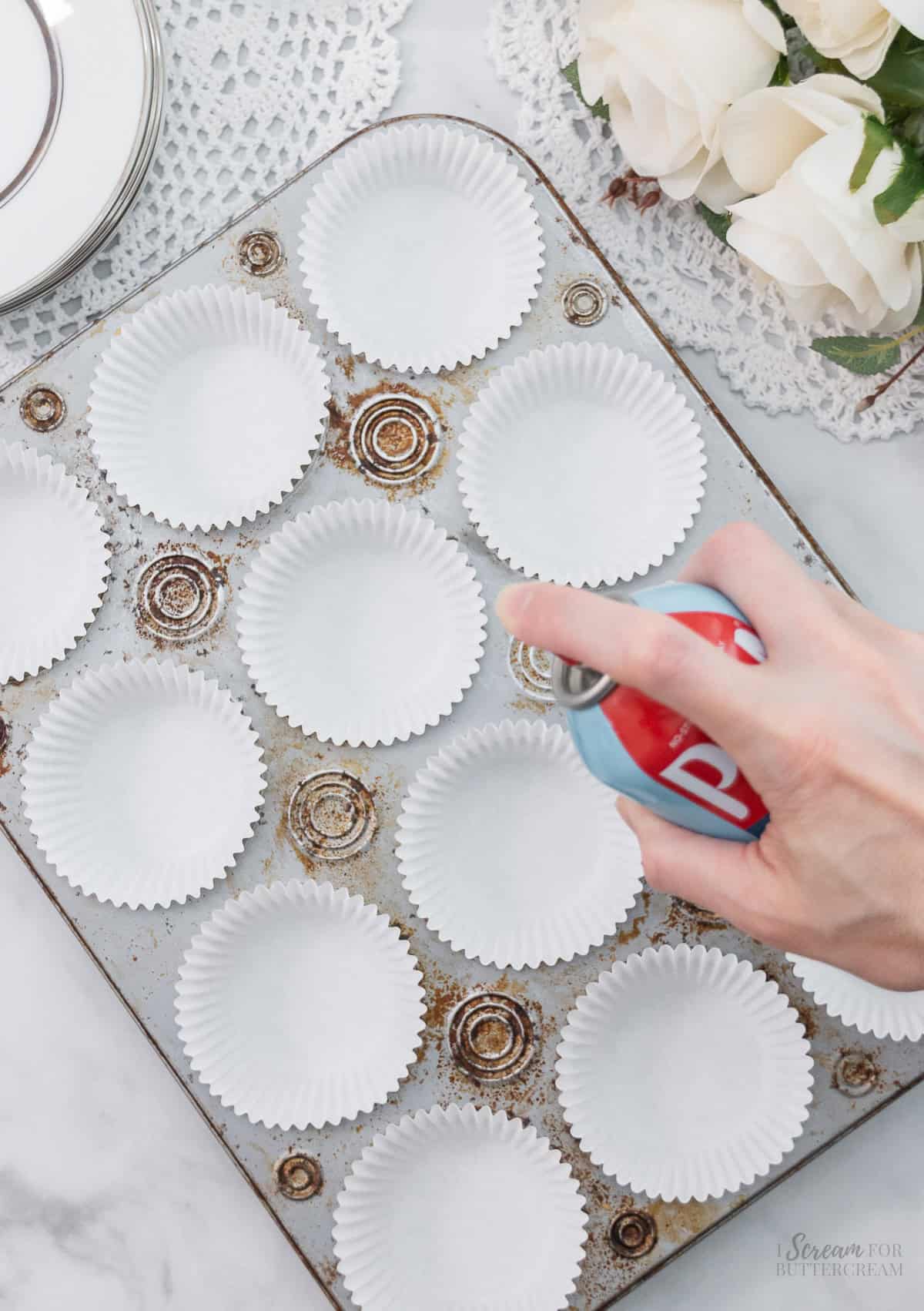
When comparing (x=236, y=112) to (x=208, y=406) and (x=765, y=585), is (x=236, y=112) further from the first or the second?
(x=765, y=585)

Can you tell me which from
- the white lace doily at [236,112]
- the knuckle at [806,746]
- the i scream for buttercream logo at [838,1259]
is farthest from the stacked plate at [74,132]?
the i scream for buttercream logo at [838,1259]

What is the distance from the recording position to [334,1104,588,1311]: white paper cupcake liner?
819mm

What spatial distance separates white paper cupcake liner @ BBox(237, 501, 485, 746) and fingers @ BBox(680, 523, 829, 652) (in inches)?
10.5

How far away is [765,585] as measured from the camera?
0.59 m

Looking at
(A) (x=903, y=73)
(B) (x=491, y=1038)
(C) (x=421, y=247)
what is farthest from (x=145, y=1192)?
(A) (x=903, y=73)

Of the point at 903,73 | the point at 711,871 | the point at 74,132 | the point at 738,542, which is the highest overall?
the point at 74,132

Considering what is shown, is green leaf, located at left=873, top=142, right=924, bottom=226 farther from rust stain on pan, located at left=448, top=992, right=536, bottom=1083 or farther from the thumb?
rust stain on pan, located at left=448, top=992, right=536, bottom=1083

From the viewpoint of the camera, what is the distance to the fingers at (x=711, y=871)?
582mm

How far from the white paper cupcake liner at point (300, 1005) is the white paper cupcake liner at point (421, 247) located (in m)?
0.44

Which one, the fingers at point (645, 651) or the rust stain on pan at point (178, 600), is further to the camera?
the rust stain on pan at point (178, 600)

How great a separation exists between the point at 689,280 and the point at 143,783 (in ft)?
1.99

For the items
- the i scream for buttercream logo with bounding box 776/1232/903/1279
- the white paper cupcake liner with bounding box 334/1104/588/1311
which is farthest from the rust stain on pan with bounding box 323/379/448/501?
the i scream for buttercream logo with bounding box 776/1232/903/1279

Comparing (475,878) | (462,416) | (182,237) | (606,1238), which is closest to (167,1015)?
(475,878)

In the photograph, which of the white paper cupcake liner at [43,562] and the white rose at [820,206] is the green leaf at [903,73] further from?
the white paper cupcake liner at [43,562]
